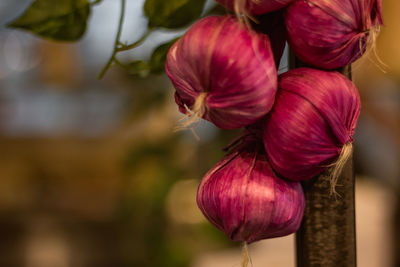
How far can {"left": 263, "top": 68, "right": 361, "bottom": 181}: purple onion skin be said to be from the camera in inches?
8.6

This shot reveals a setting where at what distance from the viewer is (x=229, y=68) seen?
0.21 m

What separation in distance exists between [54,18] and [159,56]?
0.23 feet

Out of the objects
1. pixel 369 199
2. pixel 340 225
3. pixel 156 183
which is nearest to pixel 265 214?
pixel 340 225

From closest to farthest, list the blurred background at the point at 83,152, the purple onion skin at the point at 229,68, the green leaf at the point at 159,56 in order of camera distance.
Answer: the purple onion skin at the point at 229,68, the green leaf at the point at 159,56, the blurred background at the point at 83,152

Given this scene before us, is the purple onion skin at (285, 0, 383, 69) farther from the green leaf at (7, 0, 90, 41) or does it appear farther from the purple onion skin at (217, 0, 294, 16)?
the green leaf at (7, 0, 90, 41)

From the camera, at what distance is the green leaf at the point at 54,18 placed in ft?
0.98

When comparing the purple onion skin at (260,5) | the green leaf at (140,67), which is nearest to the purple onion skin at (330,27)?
the purple onion skin at (260,5)

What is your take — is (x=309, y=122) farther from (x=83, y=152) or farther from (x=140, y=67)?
(x=83, y=152)

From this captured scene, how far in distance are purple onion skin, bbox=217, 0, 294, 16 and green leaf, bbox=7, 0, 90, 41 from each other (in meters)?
0.12

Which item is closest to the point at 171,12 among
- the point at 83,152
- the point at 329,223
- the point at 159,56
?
the point at 159,56

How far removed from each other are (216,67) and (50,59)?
6.55 ft

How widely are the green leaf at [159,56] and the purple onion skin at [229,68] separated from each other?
0.30 ft

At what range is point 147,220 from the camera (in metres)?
0.94

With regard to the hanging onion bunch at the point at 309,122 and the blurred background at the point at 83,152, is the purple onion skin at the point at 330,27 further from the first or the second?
the blurred background at the point at 83,152
